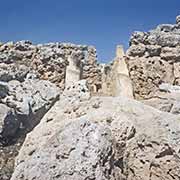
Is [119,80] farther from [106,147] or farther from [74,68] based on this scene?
[106,147]

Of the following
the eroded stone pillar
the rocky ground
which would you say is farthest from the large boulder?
the eroded stone pillar

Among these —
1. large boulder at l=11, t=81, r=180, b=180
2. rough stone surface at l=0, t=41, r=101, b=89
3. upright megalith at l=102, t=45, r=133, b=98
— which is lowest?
large boulder at l=11, t=81, r=180, b=180

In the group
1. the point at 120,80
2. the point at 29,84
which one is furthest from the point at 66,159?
the point at 120,80

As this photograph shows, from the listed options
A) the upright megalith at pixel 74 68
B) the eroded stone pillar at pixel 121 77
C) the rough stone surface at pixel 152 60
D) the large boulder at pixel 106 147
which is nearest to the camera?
the large boulder at pixel 106 147

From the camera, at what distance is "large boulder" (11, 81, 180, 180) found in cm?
312

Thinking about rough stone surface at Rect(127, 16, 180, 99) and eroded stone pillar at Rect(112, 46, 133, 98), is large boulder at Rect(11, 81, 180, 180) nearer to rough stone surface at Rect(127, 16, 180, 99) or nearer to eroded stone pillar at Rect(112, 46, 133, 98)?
eroded stone pillar at Rect(112, 46, 133, 98)

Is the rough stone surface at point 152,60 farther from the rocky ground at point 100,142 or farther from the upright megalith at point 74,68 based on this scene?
the rocky ground at point 100,142

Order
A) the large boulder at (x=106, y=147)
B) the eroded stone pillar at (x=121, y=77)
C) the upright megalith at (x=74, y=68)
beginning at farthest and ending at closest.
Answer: the upright megalith at (x=74, y=68), the eroded stone pillar at (x=121, y=77), the large boulder at (x=106, y=147)

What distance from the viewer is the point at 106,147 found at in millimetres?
3260

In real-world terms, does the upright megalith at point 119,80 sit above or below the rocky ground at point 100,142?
above

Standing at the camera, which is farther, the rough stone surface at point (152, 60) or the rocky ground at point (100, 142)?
the rough stone surface at point (152, 60)

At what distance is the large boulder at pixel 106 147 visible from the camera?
312 centimetres

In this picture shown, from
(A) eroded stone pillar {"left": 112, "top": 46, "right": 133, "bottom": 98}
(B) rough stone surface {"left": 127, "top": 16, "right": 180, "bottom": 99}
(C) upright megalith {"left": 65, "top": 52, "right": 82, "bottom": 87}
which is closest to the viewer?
(A) eroded stone pillar {"left": 112, "top": 46, "right": 133, "bottom": 98}

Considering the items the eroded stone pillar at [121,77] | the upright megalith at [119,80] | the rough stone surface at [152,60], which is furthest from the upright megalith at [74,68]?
the rough stone surface at [152,60]
